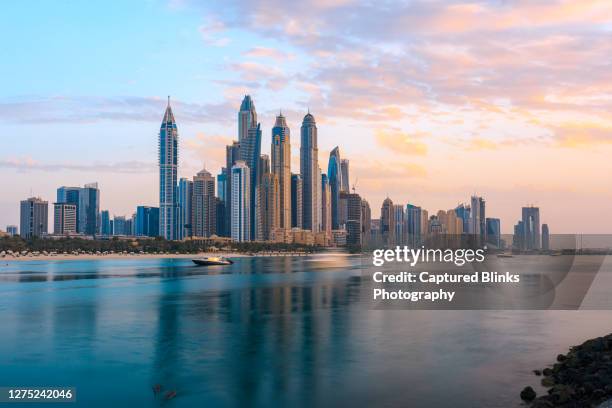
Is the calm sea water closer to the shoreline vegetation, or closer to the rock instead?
the rock

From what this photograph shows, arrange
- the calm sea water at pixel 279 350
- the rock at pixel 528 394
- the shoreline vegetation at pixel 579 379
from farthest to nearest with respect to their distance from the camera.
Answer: the calm sea water at pixel 279 350 < the rock at pixel 528 394 < the shoreline vegetation at pixel 579 379

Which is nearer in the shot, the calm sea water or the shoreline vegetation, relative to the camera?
the shoreline vegetation

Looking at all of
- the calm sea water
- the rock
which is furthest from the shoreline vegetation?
the calm sea water

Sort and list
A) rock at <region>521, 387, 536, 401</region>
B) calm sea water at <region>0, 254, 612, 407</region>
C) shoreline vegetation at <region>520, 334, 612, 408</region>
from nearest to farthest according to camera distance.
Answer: shoreline vegetation at <region>520, 334, 612, 408</region> < rock at <region>521, 387, 536, 401</region> < calm sea water at <region>0, 254, 612, 407</region>

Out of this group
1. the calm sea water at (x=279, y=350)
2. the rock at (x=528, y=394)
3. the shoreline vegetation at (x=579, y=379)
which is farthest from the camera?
the calm sea water at (x=279, y=350)

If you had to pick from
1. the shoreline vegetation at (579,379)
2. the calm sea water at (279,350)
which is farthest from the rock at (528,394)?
the calm sea water at (279,350)

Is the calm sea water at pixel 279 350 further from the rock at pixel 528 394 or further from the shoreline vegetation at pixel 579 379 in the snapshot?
the shoreline vegetation at pixel 579 379

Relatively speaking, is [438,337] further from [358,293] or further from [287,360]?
[358,293]

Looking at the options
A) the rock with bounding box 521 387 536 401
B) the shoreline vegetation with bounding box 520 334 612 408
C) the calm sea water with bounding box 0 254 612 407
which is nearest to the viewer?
the shoreline vegetation with bounding box 520 334 612 408
